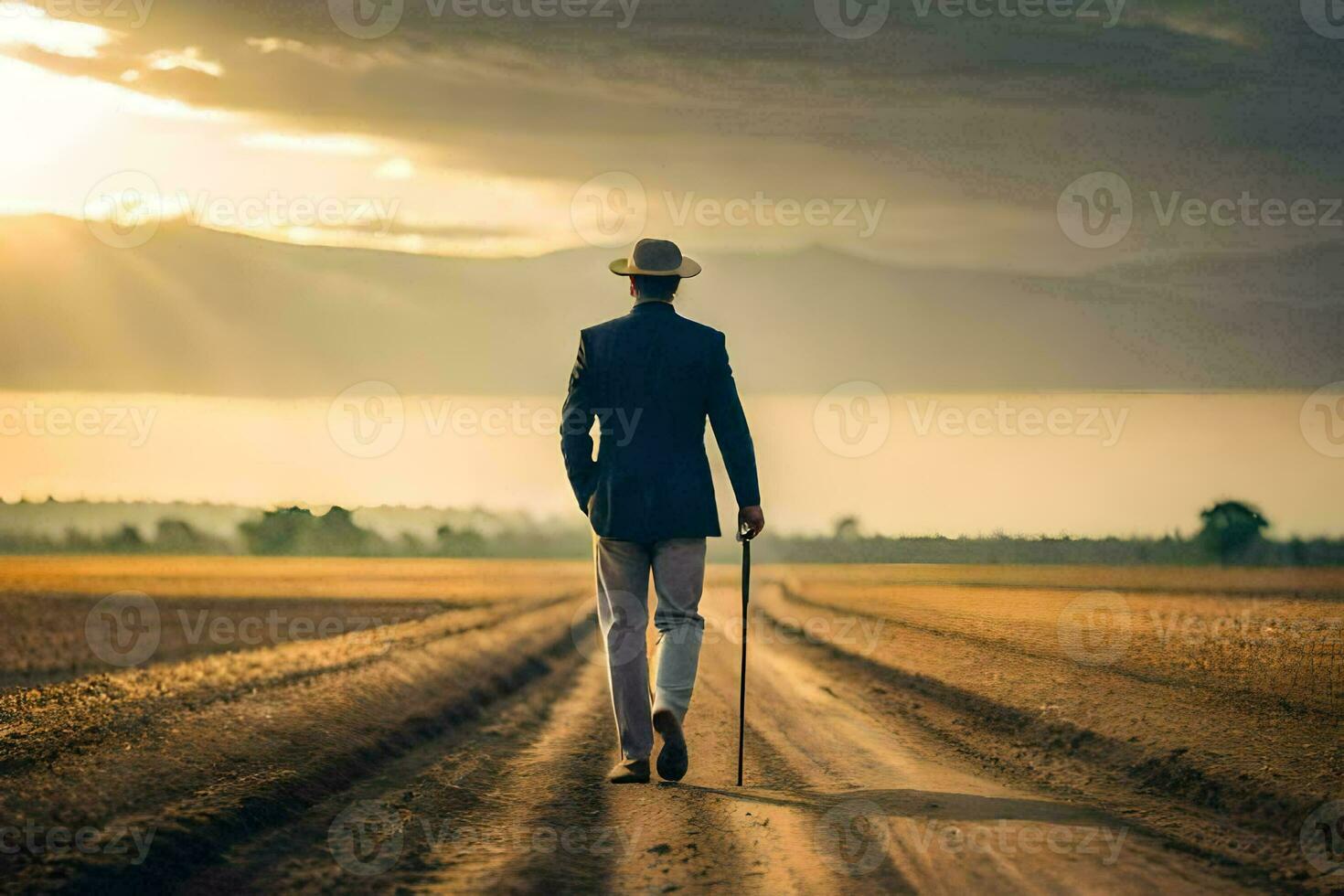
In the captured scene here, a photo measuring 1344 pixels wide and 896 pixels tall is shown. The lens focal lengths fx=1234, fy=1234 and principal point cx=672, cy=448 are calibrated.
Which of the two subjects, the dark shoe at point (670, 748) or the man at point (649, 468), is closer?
the dark shoe at point (670, 748)

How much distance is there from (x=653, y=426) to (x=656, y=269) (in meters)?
1.04

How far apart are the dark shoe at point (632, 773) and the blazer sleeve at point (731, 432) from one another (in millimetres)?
1778

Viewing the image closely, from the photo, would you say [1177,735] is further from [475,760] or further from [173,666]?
[173,666]

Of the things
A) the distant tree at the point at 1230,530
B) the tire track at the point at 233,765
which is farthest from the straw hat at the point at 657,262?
the distant tree at the point at 1230,530

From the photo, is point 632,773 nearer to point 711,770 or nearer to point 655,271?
point 711,770

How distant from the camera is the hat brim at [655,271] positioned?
8094 mm

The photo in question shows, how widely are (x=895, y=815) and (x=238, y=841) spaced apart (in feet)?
11.0

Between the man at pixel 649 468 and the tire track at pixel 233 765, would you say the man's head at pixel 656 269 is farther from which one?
the tire track at pixel 233 765

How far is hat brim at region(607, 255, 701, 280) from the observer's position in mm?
8094

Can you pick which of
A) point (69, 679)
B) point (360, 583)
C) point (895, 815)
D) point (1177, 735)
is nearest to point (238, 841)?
point (895, 815)

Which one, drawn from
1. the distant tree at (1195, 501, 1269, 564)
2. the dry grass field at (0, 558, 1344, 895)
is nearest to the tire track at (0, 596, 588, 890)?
the dry grass field at (0, 558, 1344, 895)

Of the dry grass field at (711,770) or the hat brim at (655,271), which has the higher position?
the hat brim at (655,271)

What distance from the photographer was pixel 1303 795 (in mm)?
6473

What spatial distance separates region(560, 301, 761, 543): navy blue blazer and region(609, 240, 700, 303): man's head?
0.35 feet
